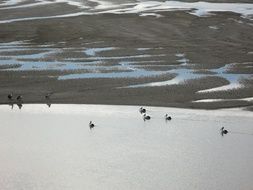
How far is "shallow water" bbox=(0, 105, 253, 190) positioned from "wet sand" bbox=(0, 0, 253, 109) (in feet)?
5.02

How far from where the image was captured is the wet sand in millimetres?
22734

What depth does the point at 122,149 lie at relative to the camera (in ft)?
55.0

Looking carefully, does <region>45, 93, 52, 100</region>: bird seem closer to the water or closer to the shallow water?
the shallow water

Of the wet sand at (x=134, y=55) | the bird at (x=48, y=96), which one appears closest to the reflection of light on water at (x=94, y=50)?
the wet sand at (x=134, y=55)

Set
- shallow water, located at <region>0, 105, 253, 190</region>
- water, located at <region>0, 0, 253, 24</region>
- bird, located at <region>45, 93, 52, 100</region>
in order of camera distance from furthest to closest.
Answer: water, located at <region>0, 0, 253, 24</region> → bird, located at <region>45, 93, 52, 100</region> → shallow water, located at <region>0, 105, 253, 190</region>

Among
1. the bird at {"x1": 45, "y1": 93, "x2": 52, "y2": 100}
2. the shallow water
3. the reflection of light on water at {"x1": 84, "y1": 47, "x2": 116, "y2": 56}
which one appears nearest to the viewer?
the shallow water

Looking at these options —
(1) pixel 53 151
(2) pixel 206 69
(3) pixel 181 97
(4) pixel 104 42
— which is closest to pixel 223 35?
(4) pixel 104 42

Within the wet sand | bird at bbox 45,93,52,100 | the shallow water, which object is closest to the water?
the wet sand

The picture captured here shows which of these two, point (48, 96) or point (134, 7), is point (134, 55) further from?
point (134, 7)

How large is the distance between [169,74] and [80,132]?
333 inches

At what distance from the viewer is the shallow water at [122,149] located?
47.6ft

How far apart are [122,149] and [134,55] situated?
13624 mm

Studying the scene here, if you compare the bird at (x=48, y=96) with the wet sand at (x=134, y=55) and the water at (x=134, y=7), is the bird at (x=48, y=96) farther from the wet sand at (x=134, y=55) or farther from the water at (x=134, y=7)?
the water at (x=134, y=7)

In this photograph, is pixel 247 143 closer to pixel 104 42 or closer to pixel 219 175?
pixel 219 175
